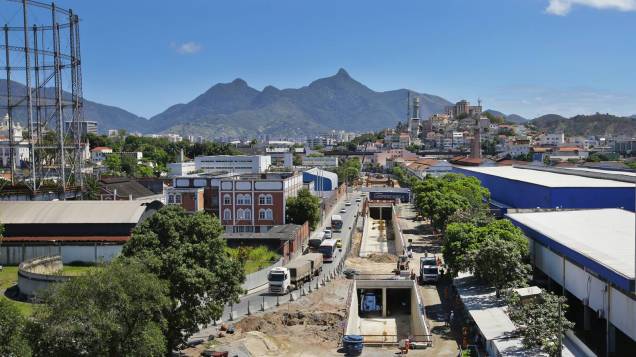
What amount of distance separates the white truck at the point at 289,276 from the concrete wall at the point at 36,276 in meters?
9.73

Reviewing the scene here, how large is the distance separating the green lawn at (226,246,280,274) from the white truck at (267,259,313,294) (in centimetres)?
244

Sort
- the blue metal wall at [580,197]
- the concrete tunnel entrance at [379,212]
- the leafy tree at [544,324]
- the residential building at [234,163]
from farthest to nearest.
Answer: the residential building at [234,163]
the concrete tunnel entrance at [379,212]
the blue metal wall at [580,197]
the leafy tree at [544,324]

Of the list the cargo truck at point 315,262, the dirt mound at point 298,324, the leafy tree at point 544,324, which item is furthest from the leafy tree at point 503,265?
the cargo truck at point 315,262

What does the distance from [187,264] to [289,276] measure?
40.2ft

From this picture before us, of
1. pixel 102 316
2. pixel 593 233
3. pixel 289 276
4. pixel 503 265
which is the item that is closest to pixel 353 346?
pixel 503 265

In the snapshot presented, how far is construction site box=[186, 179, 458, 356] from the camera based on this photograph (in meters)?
23.5

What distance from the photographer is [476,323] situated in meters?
23.4

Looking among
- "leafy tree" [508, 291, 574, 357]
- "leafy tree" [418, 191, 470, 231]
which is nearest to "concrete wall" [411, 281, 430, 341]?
"leafy tree" [508, 291, 574, 357]

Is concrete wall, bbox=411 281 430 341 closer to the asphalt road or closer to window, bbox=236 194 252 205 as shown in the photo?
the asphalt road

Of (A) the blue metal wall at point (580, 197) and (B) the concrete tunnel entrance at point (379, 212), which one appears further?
(B) the concrete tunnel entrance at point (379, 212)

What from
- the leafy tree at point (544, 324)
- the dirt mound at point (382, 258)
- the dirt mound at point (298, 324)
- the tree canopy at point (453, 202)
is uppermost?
the tree canopy at point (453, 202)

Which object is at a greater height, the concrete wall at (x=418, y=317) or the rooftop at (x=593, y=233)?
the rooftop at (x=593, y=233)

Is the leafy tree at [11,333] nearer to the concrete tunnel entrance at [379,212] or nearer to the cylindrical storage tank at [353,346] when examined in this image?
the cylindrical storage tank at [353,346]

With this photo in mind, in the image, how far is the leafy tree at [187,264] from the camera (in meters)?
20.0
